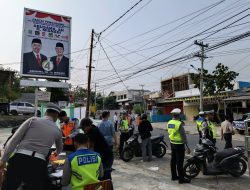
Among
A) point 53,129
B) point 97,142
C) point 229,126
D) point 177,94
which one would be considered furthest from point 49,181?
point 177,94

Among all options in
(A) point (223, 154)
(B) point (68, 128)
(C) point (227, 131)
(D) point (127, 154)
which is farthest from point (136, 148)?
(A) point (223, 154)

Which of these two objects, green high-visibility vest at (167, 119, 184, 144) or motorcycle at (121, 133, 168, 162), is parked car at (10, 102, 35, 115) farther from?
green high-visibility vest at (167, 119, 184, 144)

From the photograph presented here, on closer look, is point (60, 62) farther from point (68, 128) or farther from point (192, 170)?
point (192, 170)

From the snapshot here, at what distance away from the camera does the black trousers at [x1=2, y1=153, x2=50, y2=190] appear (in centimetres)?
393

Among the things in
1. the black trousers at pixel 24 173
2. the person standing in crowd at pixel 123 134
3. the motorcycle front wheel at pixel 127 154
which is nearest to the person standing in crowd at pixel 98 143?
the black trousers at pixel 24 173

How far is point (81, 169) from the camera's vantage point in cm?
367

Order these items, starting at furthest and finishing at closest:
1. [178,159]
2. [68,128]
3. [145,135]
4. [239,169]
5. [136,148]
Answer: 1. [136,148]
2. [145,135]
3. [68,128]
4. [239,169]
5. [178,159]

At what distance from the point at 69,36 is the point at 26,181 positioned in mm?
17051

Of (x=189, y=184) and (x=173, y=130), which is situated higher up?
(x=173, y=130)

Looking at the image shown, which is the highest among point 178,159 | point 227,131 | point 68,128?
point 68,128

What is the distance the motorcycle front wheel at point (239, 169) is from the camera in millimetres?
8110

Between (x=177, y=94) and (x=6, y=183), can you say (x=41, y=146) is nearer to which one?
(x=6, y=183)

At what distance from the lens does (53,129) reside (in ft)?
14.0

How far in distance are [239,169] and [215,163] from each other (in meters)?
0.73
